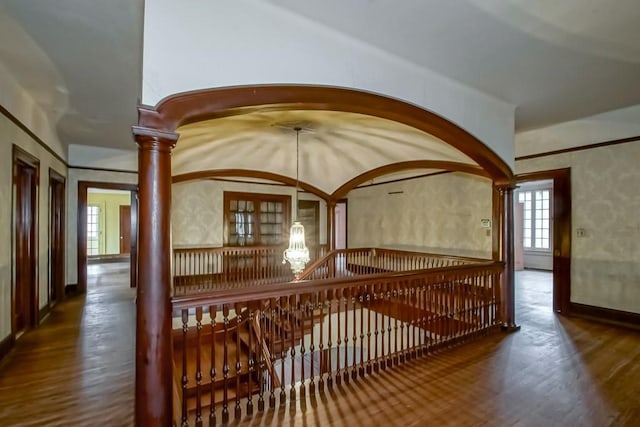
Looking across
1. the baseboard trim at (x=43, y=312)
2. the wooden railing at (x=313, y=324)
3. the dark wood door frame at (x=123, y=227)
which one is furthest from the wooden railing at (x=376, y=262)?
the dark wood door frame at (x=123, y=227)

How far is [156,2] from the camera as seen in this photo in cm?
194

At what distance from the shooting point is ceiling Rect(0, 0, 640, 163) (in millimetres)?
2244

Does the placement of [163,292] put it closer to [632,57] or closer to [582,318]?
[632,57]

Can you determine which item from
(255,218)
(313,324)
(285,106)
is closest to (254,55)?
(285,106)

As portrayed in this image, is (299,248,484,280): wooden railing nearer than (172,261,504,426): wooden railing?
No

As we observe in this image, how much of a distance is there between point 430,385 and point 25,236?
15.7 feet

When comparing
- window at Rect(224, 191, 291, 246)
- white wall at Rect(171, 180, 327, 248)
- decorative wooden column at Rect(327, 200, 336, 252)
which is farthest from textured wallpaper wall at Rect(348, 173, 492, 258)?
white wall at Rect(171, 180, 327, 248)

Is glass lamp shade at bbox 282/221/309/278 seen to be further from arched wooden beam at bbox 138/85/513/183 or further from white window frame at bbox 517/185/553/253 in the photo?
white window frame at bbox 517/185/553/253

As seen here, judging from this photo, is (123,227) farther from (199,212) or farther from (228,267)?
(228,267)

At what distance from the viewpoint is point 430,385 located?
8.68 feet

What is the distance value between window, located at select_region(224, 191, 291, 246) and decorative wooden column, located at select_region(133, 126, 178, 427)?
21.2ft

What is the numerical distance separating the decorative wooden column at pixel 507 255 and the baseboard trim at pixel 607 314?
4.54 ft

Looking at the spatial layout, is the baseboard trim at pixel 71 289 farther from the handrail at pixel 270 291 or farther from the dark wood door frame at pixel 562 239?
the dark wood door frame at pixel 562 239

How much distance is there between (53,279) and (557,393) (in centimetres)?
685
